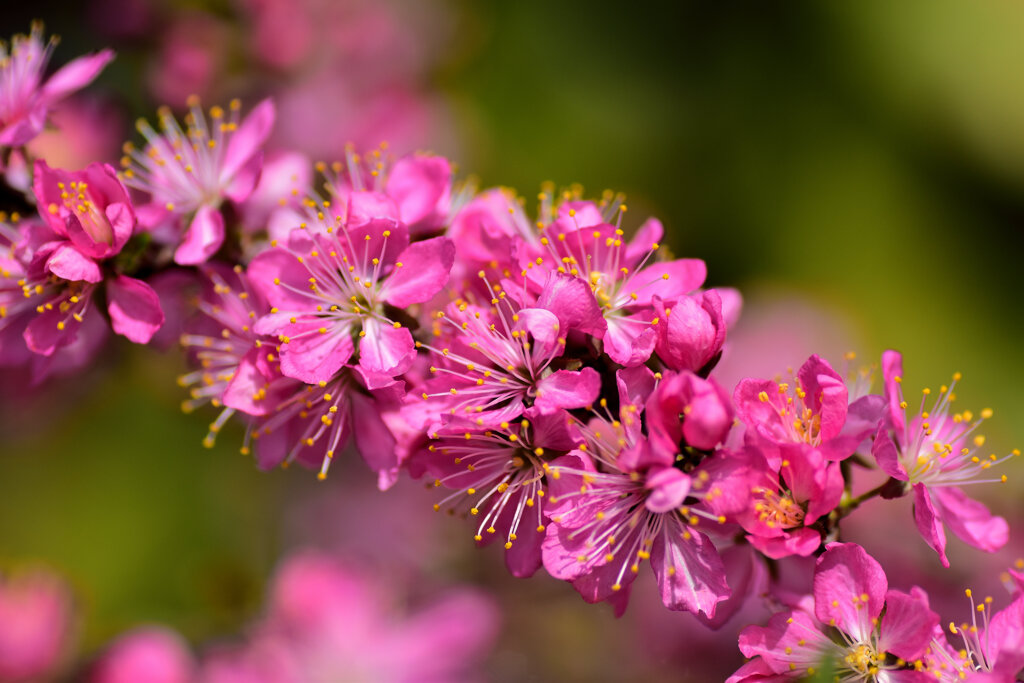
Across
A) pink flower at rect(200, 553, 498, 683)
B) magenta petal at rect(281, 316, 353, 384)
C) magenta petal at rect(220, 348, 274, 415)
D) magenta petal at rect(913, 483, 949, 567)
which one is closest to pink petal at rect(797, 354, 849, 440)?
magenta petal at rect(913, 483, 949, 567)

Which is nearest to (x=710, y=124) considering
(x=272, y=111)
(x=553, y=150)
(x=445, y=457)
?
(x=553, y=150)

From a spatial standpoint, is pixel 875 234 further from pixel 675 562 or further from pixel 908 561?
pixel 675 562

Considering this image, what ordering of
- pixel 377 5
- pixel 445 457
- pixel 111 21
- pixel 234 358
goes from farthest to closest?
pixel 377 5 → pixel 111 21 → pixel 234 358 → pixel 445 457

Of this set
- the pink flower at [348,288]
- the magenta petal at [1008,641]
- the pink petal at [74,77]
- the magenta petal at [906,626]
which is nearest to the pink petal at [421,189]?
the pink flower at [348,288]

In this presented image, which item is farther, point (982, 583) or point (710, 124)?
point (710, 124)

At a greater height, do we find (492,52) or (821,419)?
(821,419)

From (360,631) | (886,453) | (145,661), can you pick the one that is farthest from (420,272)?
(360,631)

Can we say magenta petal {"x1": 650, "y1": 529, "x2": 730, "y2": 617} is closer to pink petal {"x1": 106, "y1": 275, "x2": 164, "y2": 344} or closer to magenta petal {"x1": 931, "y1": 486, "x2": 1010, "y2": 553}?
magenta petal {"x1": 931, "y1": 486, "x2": 1010, "y2": 553}
